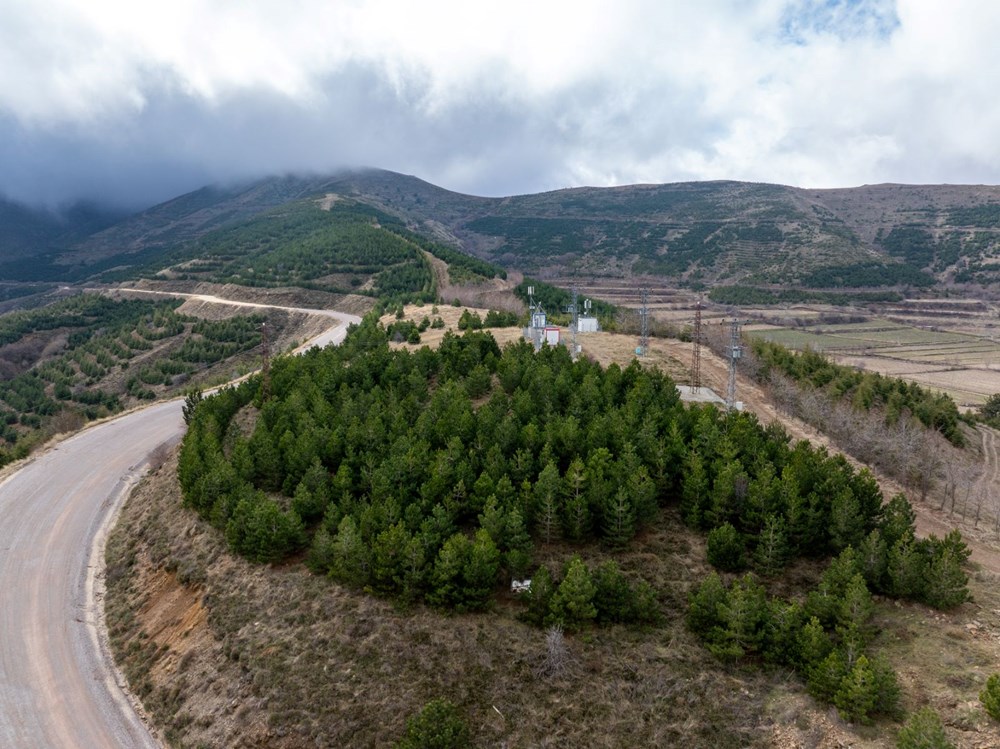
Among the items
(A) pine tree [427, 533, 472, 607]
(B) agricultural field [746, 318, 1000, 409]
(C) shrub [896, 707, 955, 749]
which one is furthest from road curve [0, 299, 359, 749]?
(B) agricultural field [746, 318, 1000, 409]

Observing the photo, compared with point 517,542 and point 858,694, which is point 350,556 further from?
point 858,694

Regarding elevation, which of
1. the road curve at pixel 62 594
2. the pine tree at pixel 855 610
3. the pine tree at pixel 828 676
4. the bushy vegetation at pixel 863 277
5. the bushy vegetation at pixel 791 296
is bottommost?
the road curve at pixel 62 594

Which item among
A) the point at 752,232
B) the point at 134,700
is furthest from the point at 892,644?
the point at 752,232

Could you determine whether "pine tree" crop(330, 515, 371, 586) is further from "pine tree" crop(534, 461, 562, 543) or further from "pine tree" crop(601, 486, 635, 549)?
"pine tree" crop(601, 486, 635, 549)

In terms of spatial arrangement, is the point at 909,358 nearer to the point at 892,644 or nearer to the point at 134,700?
the point at 892,644

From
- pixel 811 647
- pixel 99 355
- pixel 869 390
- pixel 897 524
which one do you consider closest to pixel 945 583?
pixel 897 524

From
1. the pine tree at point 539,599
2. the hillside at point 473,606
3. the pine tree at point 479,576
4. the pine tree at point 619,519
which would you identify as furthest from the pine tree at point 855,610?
the pine tree at point 479,576

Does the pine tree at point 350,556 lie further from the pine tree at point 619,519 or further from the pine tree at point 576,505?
the pine tree at point 619,519
